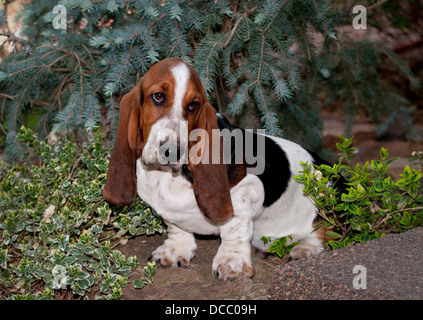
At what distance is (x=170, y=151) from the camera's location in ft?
9.00

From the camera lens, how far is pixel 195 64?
391 cm

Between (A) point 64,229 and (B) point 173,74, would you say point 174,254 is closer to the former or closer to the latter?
(A) point 64,229

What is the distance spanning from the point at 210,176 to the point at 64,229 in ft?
3.44

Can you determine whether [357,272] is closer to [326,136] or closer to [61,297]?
[61,297]

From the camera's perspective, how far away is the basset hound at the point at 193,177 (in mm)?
2877

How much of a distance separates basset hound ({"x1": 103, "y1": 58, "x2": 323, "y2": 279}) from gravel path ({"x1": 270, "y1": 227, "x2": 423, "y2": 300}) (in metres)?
0.40

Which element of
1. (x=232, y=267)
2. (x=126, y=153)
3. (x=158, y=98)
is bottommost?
(x=232, y=267)

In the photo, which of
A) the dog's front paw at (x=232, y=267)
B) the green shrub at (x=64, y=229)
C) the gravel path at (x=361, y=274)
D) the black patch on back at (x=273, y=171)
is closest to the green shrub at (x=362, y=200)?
the black patch on back at (x=273, y=171)

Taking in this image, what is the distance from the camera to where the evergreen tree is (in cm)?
395

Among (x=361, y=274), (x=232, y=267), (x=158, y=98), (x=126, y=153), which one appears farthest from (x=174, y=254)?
(x=361, y=274)

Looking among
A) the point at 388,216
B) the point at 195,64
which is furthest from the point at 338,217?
the point at 195,64

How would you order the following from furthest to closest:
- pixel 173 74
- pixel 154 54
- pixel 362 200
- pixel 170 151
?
pixel 154 54, pixel 362 200, pixel 173 74, pixel 170 151

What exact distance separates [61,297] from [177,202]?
0.88 meters
